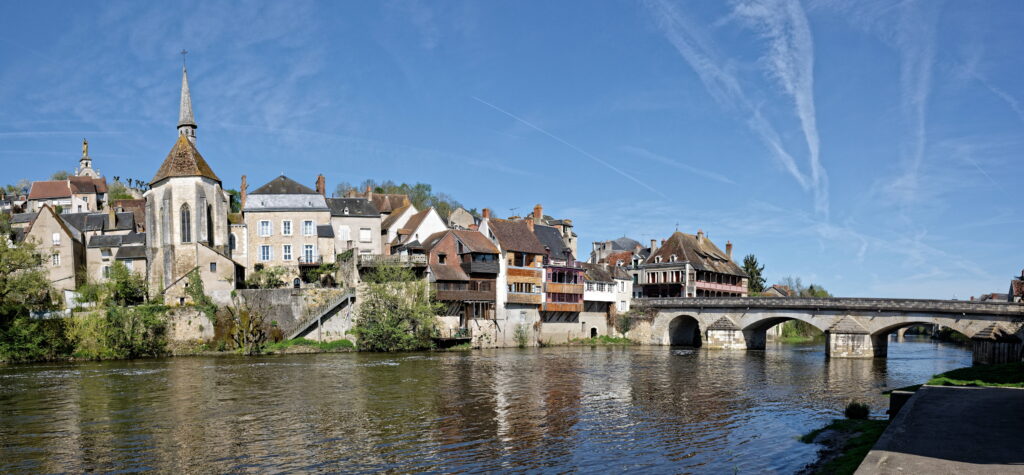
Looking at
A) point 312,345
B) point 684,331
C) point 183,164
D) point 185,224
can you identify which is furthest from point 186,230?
point 684,331

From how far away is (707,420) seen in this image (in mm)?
23906

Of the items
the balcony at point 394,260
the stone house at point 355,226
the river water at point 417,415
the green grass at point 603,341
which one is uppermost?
the stone house at point 355,226

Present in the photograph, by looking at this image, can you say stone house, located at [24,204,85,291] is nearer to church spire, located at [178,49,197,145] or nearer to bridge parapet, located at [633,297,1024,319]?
Result: church spire, located at [178,49,197,145]

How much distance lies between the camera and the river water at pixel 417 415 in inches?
710

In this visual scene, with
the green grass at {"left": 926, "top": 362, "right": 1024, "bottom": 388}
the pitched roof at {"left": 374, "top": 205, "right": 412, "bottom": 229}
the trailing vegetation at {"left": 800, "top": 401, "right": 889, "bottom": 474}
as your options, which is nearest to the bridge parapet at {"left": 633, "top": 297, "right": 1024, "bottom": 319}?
the green grass at {"left": 926, "top": 362, "right": 1024, "bottom": 388}

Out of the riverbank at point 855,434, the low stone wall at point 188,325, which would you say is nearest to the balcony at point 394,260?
the low stone wall at point 188,325

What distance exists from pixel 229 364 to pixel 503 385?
1862 cm

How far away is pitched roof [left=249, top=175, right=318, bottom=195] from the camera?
2429 inches

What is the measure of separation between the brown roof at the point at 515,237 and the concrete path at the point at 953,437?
43.4 metres

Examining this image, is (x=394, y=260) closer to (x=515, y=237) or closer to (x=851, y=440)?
(x=515, y=237)

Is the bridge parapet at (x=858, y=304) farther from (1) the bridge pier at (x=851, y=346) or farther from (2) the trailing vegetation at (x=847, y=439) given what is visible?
(2) the trailing vegetation at (x=847, y=439)

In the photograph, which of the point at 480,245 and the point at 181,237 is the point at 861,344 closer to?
the point at 480,245

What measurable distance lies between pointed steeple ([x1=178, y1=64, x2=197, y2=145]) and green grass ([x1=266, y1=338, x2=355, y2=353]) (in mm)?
21819

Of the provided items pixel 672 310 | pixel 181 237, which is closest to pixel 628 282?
pixel 672 310
